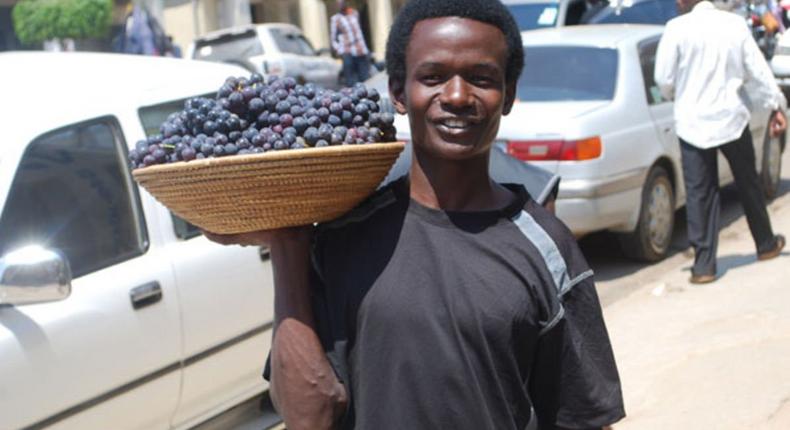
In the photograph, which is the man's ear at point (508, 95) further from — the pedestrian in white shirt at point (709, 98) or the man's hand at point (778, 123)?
the man's hand at point (778, 123)

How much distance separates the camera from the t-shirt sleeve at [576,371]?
81.1 inches

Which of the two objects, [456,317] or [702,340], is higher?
[456,317]

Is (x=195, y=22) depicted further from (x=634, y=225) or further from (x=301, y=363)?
(x=301, y=363)

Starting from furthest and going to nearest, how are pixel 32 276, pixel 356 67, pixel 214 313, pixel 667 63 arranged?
pixel 356 67
pixel 667 63
pixel 214 313
pixel 32 276

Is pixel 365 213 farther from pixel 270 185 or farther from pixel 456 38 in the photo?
pixel 456 38

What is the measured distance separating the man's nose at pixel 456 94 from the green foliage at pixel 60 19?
29.4m

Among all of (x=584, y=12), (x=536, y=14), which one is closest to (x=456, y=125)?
(x=536, y=14)

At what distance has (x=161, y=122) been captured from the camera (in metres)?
4.61

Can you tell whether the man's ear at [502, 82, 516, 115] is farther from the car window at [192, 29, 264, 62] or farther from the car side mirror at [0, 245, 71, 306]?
the car window at [192, 29, 264, 62]

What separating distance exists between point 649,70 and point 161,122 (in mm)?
4536

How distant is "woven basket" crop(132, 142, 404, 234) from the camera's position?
193 centimetres

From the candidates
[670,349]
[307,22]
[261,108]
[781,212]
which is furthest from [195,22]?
[261,108]

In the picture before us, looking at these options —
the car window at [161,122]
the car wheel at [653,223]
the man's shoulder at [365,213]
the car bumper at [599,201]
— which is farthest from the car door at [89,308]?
the car wheel at [653,223]

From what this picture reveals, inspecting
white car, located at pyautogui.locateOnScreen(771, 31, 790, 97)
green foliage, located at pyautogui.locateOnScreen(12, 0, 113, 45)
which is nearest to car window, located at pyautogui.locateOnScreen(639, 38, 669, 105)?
white car, located at pyautogui.locateOnScreen(771, 31, 790, 97)
